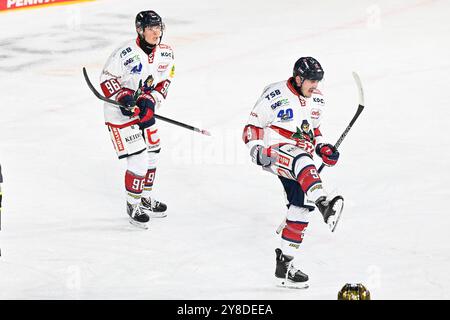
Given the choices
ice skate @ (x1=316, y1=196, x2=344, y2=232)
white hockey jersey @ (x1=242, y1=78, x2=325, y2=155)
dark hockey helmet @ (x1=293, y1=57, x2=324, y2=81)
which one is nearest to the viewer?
ice skate @ (x1=316, y1=196, x2=344, y2=232)

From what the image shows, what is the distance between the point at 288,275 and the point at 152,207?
1.83 meters

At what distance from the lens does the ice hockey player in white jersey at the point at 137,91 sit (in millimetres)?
9242

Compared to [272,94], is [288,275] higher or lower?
lower

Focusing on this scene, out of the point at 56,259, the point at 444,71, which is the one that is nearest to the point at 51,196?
the point at 56,259

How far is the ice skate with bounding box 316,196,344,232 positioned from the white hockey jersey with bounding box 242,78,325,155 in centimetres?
58

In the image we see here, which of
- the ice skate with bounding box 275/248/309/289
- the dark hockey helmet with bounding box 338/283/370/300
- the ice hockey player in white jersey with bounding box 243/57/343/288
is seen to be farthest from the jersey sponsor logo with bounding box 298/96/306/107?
the dark hockey helmet with bounding box 338/283/370/300

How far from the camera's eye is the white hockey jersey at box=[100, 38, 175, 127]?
927 cm

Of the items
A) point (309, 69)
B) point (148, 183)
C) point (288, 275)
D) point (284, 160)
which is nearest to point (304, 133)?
point (284, 160)

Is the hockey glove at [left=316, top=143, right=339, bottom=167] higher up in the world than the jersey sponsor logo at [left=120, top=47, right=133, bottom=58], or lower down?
lower down

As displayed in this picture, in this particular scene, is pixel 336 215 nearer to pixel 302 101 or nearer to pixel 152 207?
pixel 302 101

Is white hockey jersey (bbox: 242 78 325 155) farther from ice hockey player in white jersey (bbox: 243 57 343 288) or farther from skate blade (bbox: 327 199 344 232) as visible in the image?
skate blade (bbox: 327 199 344 232)

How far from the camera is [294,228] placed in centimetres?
814

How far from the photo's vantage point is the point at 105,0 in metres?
16.3

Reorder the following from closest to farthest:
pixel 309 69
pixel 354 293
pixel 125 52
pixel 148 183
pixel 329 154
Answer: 1. pixel 354 293
2. pixel 309 69
3. pixel 329 154
4. pixel 125 52
5. pixel 148 183
